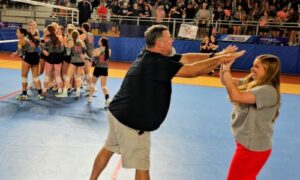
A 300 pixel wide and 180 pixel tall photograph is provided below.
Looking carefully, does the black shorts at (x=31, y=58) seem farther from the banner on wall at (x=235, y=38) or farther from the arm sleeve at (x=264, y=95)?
the banner on wall at (x=235, y=38)

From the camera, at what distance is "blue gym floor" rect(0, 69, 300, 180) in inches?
187

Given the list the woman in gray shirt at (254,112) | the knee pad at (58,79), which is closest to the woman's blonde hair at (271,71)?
the woman in gray shirt at (254,112)

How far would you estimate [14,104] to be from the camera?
8102mm

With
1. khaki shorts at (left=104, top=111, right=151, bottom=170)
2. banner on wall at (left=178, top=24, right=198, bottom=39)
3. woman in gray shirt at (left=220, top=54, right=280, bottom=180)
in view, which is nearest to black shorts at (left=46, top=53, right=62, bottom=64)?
khaki shorts at (left=104, top=111, right=151, bottom=170)

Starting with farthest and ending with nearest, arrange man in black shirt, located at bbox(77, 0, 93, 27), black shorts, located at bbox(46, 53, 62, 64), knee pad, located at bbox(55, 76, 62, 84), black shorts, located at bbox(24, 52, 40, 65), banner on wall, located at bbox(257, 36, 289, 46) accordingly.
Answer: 1. banner on wall, located at bbox(257, 36, 289, 46)
2. man in black shirt, located at bbox(77, 0, 93, 27)
3. knee pad, located at bbox(55, 76, 62, 84)
4. black shorts, located at bbox(46, 53, 62, 64)
5. black shorts, located at bbox(24, 52, 40, 65)

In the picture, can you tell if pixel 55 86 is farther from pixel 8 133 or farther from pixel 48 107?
pixel 8 133

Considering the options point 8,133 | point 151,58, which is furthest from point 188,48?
point 151,58

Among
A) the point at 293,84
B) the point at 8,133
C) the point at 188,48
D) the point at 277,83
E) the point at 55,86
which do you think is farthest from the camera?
the point at 188,48

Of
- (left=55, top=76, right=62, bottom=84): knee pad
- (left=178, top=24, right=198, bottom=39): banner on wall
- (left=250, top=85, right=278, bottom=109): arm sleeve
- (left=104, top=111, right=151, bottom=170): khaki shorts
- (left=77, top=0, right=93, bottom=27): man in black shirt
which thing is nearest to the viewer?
(left=250, top=85, right=278, bottom=109): arm sleeve

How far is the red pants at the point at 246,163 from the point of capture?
321 centimetres

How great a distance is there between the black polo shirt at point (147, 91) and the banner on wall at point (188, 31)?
13518 mm

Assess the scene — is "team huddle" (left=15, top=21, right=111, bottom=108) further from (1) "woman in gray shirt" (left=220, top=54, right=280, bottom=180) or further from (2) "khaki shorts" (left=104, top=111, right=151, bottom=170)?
(1) "woman in gray shirt" (left=220, top=54, right=280, bottom=180)

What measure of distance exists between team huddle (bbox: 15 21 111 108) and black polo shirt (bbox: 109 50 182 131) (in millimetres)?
4899

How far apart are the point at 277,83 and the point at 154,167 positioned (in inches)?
97.1
